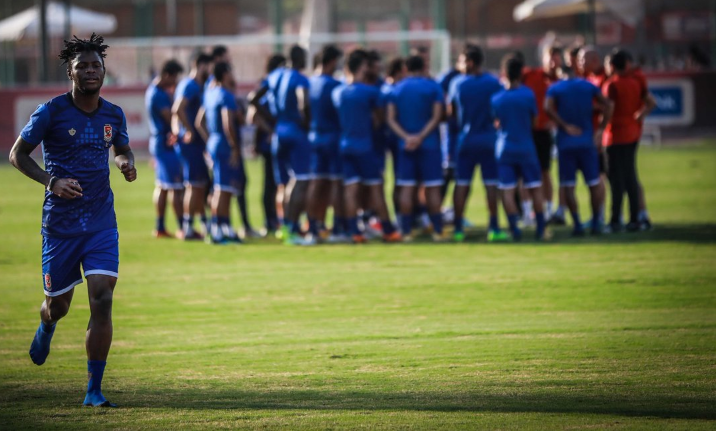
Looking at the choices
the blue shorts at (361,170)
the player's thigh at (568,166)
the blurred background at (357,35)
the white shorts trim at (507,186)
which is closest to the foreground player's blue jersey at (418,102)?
the blue shorts at (361,170)

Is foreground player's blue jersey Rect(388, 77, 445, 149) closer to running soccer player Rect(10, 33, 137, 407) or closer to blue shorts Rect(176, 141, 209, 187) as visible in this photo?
blue shorts Rect(176, 141, 209, 187)

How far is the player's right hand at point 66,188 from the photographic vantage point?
7.30m

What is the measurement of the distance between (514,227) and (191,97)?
5050 mm

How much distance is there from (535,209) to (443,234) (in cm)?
153

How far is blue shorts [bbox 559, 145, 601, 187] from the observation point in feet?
52.3

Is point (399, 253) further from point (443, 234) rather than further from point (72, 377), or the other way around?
point (72, 377)

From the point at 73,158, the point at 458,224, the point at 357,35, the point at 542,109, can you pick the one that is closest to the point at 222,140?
the point at 458,224

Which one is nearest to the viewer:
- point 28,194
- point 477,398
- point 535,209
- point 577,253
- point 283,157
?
point 477,398

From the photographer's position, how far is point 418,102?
1595 centimetres

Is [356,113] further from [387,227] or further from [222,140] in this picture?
[222,140]

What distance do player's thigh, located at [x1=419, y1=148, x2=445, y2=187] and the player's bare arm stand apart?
353 inches

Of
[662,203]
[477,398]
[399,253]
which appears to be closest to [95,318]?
[477,398]

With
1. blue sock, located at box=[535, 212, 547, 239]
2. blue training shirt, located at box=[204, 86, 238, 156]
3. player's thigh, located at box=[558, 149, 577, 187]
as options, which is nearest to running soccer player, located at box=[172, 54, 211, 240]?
blue training shirt, located at box=[204, 86, 238, 156]

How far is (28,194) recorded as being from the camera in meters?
25.8
